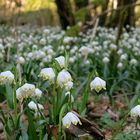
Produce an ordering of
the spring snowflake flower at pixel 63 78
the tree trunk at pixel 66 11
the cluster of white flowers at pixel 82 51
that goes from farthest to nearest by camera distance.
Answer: the tree trunk at pixel 66 11
the cluster of white flowers at pixel 82 51
the spring snowflake flower at pixel 63 78

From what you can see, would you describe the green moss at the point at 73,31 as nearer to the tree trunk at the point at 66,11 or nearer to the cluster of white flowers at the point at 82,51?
the cluster of white flowers at the point at 82,51

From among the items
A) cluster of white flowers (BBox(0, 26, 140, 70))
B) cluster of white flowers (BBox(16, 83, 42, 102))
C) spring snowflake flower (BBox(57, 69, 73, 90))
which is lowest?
cluster of white flowers (BBox(0, 26, 140, 70))

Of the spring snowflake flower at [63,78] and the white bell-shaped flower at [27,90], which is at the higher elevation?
the spring snowflake flower at [63,78]

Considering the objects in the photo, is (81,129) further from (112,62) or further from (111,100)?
(112,62)

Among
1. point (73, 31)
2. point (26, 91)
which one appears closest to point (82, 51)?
point (73, 31)

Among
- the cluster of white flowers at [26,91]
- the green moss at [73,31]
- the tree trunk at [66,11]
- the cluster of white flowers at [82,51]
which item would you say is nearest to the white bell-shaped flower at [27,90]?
the cluster of white flowers at [26,91]

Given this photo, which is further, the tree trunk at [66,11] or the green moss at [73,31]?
the tree trunk at [66,11]

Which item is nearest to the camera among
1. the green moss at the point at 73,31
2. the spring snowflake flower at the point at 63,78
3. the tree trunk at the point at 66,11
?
Answer: the spring snowflake flower at the point at 63,78

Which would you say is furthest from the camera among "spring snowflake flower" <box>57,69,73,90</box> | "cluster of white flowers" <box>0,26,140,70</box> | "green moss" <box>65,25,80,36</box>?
"green moss" <box>65,25,80,36</box>

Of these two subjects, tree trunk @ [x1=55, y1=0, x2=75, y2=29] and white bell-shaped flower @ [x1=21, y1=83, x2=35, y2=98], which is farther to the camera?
tree trunk @ [x1=55, y1=0, x2=75, y2=29]

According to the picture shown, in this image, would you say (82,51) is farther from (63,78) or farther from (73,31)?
(63,78)

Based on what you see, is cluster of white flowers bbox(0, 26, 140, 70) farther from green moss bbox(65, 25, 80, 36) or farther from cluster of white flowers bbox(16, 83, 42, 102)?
cluster of white flowers bbox(16, 83, 42, 102)

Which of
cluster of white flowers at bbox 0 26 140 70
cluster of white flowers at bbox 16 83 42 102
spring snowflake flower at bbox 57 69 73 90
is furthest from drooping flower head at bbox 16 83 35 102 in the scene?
cluster of white flowers at bbox 0 26 140 70
